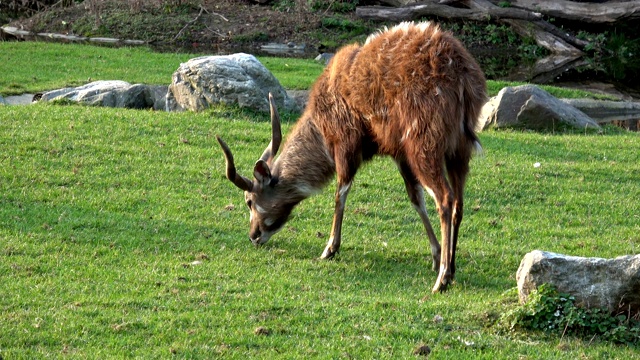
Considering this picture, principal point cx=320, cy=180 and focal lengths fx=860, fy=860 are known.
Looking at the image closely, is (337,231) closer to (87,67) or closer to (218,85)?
(218,85)

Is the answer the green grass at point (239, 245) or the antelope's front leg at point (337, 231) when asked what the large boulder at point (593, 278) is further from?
the antelope's front leg at point (337, 231)

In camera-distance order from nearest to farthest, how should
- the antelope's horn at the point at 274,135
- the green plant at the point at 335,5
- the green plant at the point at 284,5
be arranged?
the antelope's horn at the point at 274,135, the green plant at the point at 335,5, the green plant at the point at 284,5

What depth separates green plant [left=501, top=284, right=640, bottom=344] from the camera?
6.43 meters

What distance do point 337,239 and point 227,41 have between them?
20906 mm

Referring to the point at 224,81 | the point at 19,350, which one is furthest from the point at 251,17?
the point at 19,350

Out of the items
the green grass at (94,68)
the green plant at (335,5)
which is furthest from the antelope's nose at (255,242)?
the green plant at (335,5)

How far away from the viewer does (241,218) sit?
9695 mm

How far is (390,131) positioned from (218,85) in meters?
6.82

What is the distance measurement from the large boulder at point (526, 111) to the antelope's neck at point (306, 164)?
653 centimetres

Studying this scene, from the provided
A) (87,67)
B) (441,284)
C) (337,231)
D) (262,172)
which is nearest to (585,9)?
(87,67)

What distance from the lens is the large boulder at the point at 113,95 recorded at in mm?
14844

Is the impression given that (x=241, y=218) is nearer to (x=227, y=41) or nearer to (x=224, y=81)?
(x=224, y=81)

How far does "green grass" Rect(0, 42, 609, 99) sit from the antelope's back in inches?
396

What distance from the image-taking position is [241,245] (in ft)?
28.9
